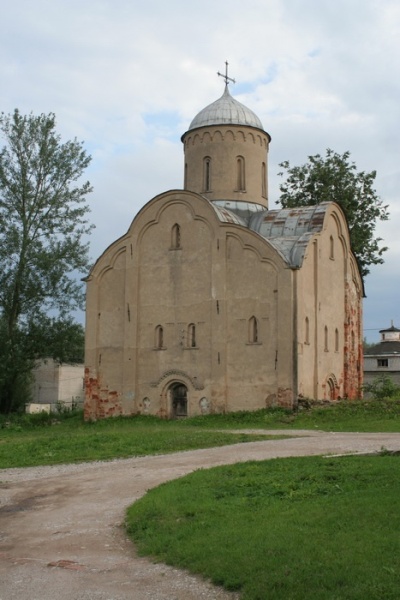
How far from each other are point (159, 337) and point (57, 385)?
77.6 ft

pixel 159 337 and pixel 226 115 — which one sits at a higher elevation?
pixel 226 115

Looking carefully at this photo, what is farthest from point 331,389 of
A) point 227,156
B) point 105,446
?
point 105,446

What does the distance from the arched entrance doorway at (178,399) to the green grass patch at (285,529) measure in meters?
17.0

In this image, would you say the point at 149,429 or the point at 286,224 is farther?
the point at 286,224

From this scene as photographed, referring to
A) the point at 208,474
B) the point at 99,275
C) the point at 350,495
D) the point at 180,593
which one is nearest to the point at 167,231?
the point at 99,275

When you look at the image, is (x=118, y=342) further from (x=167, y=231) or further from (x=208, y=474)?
(x=208, y=474)

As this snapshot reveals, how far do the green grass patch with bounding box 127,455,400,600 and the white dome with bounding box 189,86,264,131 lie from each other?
2388 cm

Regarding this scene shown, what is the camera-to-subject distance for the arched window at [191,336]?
30.0m

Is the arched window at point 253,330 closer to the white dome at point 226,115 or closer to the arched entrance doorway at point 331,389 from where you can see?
the arched entrance doorway at point 331,389

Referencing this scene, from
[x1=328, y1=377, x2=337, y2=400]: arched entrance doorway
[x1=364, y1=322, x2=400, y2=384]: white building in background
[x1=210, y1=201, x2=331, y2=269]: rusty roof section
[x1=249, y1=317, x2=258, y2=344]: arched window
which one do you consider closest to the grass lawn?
[x1=249, y1=317, x2=258, y2=344]: arched window

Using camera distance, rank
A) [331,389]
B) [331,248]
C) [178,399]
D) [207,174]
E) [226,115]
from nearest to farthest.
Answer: [178,399] → [331,389] → [331,248] → [207,174] → [226,115]

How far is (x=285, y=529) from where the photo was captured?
27.7 ft

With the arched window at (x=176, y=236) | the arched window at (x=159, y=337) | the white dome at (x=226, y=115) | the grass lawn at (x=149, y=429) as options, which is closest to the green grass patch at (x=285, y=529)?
the grass lawn at (x=149, y=429)

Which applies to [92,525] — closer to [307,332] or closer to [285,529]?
[285,529]
